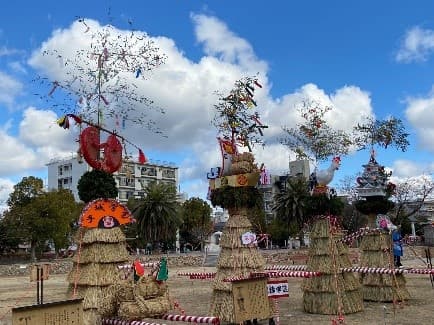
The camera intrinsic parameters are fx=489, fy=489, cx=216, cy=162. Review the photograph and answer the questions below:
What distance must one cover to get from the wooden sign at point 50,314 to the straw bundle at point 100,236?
452cm

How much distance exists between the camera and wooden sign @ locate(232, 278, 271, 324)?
28.7ft

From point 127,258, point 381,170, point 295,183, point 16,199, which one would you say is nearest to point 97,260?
point 127,258

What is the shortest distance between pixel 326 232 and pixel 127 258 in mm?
5125

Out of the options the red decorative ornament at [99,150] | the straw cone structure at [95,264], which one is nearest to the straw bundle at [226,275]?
the straw cone structure at [95,264]

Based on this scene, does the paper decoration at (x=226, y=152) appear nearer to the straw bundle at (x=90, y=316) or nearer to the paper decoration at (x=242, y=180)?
the paper decoration at (x=242, y=180)

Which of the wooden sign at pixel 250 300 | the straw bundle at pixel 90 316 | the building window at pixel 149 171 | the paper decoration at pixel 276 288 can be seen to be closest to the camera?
the wooden sign at pixel 250 300

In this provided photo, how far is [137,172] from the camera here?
81562mm

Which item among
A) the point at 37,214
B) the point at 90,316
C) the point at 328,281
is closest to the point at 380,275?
the point at 328,281

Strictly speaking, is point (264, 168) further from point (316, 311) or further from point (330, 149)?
point (330, 149)

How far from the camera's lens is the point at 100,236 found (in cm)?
1217

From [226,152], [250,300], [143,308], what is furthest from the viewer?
[226,152]

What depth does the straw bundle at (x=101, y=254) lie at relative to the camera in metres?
12.1

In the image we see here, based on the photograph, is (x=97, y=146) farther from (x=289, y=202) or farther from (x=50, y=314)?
(x=289, y=202)

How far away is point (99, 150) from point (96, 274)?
3.30m
